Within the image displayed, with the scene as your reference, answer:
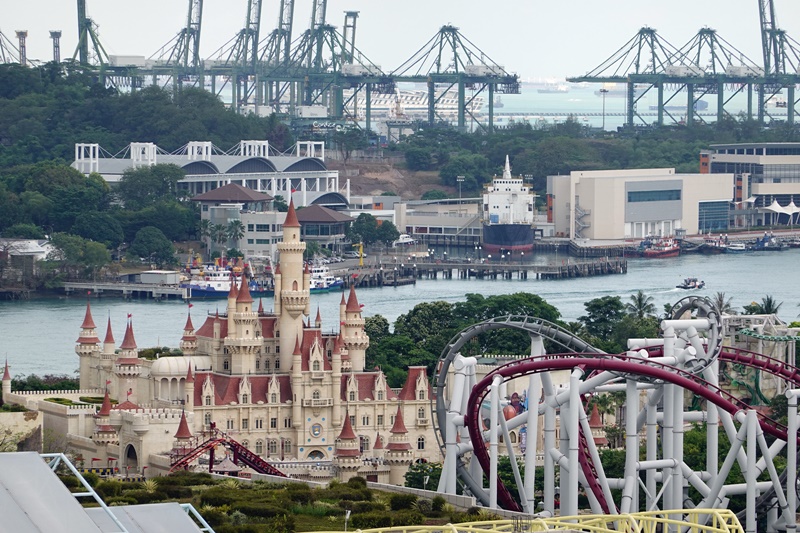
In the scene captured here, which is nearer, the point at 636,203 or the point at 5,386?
the point at 5,386

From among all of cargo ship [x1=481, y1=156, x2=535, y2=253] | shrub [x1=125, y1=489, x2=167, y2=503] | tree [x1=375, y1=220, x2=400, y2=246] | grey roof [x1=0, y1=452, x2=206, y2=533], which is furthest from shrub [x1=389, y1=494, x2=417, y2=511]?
cargo ship [x1=481, y1=156, x2=535, y2=253]

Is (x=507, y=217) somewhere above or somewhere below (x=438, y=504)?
above

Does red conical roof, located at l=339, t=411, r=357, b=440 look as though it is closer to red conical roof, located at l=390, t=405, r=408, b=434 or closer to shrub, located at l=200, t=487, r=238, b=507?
red conical roof, located at l=390, t=405, r=408, b=434

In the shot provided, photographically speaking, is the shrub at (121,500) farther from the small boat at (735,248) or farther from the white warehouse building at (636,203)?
the small boat at (735,248)

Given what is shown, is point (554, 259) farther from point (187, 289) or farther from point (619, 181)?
point (187, 289)

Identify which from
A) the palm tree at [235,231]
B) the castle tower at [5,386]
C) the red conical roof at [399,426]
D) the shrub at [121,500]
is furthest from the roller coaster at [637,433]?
the palm tree at [235,231]

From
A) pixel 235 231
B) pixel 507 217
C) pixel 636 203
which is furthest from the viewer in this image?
pixel 636 203

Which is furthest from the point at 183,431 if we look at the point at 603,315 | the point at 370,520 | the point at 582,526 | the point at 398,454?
the point at 582,526

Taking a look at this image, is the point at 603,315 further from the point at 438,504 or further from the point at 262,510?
the point at 262,510
